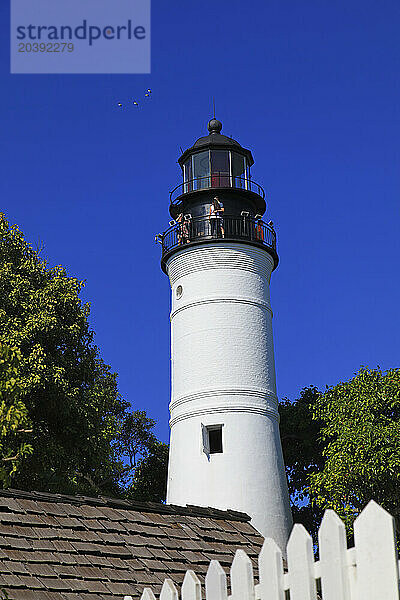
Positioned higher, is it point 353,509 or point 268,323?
point 268,323

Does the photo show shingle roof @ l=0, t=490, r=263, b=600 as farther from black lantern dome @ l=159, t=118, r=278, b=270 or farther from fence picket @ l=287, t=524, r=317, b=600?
black lantern dome @ l=159, t=118, r=278, b=270

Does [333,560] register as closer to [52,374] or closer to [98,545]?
[98,545]

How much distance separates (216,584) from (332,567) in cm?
113

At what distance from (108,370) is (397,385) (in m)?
13.8

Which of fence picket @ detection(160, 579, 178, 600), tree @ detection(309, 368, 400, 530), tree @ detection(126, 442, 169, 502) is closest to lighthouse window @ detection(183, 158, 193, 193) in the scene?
tree @ detection(309, 368, 400, 530)

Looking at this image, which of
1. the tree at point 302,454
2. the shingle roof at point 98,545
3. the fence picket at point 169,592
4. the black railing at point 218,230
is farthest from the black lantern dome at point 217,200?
the fence picket at point 169,592

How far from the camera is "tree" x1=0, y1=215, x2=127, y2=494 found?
86.5ft

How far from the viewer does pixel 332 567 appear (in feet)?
15.3

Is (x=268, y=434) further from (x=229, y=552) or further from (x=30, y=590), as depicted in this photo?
(x=30, y=590)

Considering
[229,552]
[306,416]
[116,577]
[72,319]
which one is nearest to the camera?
[116,577]

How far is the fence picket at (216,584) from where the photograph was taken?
5.47 m

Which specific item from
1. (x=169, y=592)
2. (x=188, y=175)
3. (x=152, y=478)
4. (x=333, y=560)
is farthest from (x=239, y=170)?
(x=333, y=560)

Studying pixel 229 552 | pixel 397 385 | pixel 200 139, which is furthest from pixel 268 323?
pixel 229 552

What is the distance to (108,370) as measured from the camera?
3656cm
